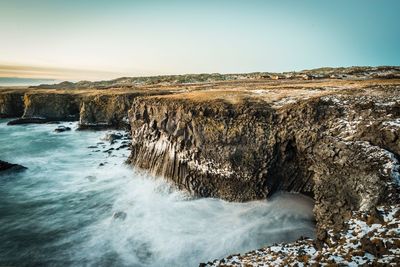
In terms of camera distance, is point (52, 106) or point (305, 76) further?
point (305, 76)

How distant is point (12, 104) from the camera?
74.9 m

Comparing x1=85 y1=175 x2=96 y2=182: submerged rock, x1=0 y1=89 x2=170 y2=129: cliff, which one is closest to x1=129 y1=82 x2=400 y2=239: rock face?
x1=85 y1=175 x2=96 y2=182: submerged rock

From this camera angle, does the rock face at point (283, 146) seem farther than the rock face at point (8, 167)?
No

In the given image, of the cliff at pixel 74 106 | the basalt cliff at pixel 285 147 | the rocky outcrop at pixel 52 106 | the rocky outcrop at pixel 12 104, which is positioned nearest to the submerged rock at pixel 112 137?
the cliff at pixel 74 106

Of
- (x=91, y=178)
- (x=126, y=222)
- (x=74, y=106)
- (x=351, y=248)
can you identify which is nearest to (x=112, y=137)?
(x=91, y=178)

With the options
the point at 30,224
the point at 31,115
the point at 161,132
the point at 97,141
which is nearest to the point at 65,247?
the point at 30,224

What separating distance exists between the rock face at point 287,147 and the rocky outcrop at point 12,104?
199 ft

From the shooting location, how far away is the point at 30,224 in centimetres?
2041

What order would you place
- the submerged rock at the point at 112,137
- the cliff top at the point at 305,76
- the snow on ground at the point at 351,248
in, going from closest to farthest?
the snow on ground at the point at 351,248 → the submerged rock at the point at 112,137 → the cliff top at the point at 305,76

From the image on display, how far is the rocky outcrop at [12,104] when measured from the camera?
7447 centimetres

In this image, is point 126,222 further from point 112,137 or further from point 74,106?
point 74,106

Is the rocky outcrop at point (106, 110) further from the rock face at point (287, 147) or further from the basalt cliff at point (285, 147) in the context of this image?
the rock face at point (287, 147)

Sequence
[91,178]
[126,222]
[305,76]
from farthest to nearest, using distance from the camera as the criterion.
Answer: [305,76] → [91,178] → [126,222]

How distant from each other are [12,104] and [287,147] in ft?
247
